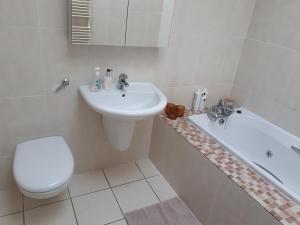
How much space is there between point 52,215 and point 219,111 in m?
1.51

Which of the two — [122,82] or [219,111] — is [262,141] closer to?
[219,111]

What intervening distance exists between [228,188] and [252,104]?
3.37 ft

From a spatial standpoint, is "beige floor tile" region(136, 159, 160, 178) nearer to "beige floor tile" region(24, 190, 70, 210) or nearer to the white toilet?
"beige floor tile" region(24, 190, 70, 210)

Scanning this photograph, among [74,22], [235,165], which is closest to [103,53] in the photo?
[74,22]

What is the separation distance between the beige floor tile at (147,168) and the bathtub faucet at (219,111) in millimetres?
676

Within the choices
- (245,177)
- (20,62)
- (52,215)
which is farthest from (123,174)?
(20,62)

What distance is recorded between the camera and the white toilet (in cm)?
132

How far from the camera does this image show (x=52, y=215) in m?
1.67

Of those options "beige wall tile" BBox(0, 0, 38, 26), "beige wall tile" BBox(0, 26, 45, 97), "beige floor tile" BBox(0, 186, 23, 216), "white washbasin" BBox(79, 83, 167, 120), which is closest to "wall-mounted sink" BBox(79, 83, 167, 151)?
"white washbasin" BBox(79, 83, 167, 120)

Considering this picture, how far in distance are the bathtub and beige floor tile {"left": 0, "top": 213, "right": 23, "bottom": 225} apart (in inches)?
54.5

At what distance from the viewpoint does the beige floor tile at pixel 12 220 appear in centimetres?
158

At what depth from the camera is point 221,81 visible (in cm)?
229

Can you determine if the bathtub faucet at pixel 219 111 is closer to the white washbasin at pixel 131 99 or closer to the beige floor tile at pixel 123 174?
the white washbasin at pixel 131 99

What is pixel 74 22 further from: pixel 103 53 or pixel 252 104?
pixel 252 104
